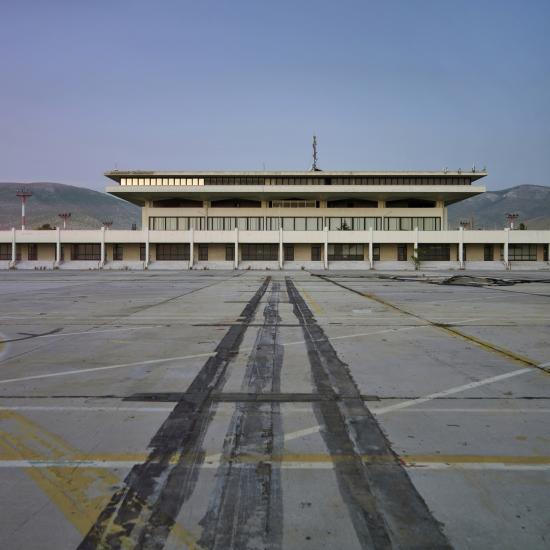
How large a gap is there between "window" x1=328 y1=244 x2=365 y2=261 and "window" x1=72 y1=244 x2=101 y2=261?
115ft

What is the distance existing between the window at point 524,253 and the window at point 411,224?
36.3 feet

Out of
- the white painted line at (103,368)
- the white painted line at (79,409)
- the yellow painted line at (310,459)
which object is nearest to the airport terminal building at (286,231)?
the white painted line at (103,368)

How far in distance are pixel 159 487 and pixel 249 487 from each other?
72cm

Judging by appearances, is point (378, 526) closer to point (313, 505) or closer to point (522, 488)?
point (313, 505)

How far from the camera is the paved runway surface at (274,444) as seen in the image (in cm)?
322

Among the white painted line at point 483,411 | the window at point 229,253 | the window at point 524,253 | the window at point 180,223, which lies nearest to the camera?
the white painted line at point 483,411

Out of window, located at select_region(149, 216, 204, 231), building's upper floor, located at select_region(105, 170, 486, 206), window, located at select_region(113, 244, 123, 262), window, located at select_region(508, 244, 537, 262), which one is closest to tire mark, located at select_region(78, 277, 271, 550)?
building's upper floor, located at select_region(105, 170, 486, 206)

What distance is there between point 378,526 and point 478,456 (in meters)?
1.59

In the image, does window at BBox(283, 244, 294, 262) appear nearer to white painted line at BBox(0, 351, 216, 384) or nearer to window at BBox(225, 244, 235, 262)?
window at BBox(225, 244, 235, 262)

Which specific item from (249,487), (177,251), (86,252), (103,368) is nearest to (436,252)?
(177,251)

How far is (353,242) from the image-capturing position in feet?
219

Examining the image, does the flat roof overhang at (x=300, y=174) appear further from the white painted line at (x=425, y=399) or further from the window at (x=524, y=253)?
the white painted line at (x=425, y=399)

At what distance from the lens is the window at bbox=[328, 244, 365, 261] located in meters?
70.1

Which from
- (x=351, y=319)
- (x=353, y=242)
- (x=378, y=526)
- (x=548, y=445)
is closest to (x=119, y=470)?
(x=378, y=526)
